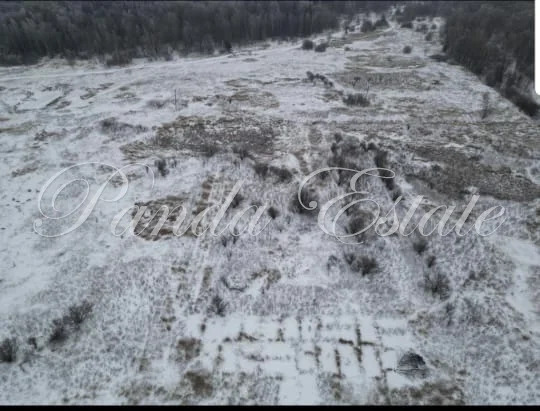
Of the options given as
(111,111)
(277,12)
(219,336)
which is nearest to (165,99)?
(111,111)

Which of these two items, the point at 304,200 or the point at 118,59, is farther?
the point at 118,59

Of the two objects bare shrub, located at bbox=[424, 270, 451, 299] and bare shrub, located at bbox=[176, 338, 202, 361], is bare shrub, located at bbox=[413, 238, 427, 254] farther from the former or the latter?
bare shrub, located at bbox=[176, 338, 202, 361]

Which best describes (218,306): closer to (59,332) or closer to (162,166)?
(59,332)

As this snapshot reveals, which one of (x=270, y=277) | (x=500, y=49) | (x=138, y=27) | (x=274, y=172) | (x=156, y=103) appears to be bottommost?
(x=270, y=277)

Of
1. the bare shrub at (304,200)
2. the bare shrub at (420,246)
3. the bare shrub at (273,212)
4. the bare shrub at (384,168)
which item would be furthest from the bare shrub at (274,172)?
the bare shrub at (420,246)

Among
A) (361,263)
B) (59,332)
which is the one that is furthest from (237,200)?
(59,332)

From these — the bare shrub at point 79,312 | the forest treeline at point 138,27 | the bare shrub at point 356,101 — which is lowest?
the bare shrub at point 79,312

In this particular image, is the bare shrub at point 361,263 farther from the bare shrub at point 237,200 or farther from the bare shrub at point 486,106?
the bare shrub at point 486,106

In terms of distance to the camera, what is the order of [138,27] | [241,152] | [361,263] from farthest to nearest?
[138,27] → [241,152] → [361,263]
